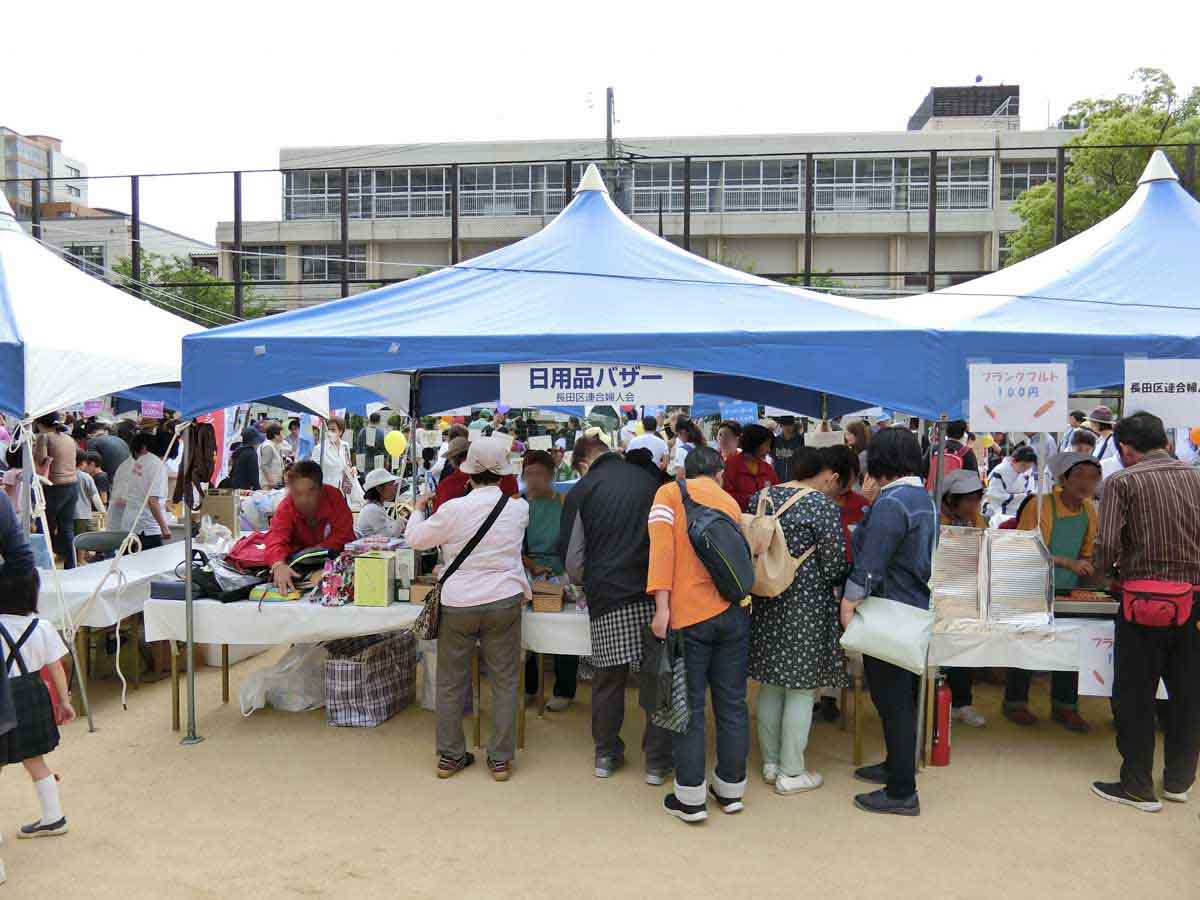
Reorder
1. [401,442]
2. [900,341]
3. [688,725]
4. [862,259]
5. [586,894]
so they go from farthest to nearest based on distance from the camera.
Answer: [862,259] < [401,442] < [900,341] < [688,725] < [586,894]

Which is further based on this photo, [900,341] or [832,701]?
[832,701]

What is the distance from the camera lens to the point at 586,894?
10.6ft

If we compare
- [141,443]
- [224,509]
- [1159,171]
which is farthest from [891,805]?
[224,509]

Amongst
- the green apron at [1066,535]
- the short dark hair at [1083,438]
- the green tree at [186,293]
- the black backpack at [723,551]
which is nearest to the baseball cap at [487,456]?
the black backpack at [723,551]

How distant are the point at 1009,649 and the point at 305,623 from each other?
3475mm

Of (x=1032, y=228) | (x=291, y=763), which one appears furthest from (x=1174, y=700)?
(x=1032, y=228)

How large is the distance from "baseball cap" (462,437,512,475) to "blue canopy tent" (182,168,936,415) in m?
0.50

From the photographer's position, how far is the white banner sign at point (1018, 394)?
416cm

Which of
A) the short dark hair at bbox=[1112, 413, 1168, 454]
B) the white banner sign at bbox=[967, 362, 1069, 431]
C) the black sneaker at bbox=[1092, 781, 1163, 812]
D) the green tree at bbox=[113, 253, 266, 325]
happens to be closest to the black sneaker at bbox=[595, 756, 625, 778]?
the black sneaker at bbox=[1092, 781, 1163, 812]

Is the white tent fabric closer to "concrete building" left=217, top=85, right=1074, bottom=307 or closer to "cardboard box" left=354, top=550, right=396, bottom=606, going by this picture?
"cardboard box" left=354, top=550, right=396, bottom=606

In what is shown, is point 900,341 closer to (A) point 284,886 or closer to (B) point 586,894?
(B) point 586,894

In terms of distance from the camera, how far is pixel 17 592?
338cm

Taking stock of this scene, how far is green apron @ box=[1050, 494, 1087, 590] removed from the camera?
4859mm

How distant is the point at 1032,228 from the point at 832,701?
60.8 feet
